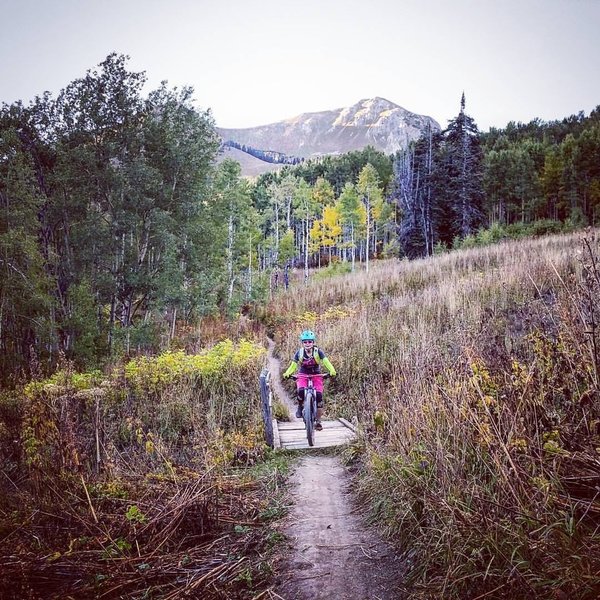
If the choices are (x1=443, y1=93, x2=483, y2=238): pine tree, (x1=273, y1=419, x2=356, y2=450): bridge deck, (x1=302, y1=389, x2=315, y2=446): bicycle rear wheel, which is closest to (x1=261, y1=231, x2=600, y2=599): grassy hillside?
(x1=273, y1=419, x2=356, y2=450): bridge deck

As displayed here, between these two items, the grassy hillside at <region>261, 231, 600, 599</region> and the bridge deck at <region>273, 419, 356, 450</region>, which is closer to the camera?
the grassy hillside at <region>261, 231, 600, 599</region>

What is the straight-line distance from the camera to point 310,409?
6.84m

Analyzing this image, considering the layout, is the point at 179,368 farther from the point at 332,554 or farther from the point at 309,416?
the point at 332,554

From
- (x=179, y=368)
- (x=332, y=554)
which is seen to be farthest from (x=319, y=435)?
(x=179, y=368)

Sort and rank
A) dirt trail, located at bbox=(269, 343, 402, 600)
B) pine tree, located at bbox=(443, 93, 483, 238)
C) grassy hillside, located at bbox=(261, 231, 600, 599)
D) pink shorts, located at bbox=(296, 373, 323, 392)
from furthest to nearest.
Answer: pine tree, located at bbox=(443, 93, 483, 238)
pink shorts, located at bbox=(296, 373, 323, 392)
dirt trail, located at bbox=(269, 343, 402, 600)
grassy hillside, located at bbox=(261, 231, 600, 599)

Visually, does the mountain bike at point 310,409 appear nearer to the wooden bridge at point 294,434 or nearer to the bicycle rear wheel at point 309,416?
the bicycle rear wheel at point 309,416

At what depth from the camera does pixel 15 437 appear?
748cm

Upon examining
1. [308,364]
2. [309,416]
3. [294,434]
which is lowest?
[294,434]

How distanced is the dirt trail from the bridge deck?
147 centimetres

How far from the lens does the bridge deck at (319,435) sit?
6.70 m

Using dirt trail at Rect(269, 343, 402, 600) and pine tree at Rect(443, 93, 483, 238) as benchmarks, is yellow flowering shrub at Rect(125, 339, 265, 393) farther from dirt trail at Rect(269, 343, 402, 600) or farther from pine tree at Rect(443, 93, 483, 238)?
pine tree at Rect(443, 93, 483, 238)

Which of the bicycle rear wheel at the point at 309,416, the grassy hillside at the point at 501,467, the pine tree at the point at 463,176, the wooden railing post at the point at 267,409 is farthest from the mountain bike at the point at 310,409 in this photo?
the pine tree at the point at 463,176

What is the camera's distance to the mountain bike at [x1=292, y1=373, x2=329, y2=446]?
6743 millimetres

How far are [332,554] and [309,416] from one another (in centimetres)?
322
